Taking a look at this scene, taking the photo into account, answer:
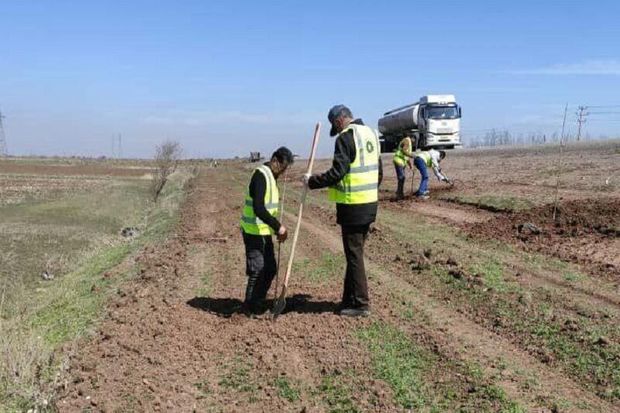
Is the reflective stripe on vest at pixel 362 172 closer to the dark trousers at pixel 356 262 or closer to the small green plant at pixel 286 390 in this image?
the dark trousers at pixel 356 262

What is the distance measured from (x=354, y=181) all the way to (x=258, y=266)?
151 cm

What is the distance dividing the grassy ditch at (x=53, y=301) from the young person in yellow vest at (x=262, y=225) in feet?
6.78

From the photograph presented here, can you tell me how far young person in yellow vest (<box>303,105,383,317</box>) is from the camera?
6621 mm

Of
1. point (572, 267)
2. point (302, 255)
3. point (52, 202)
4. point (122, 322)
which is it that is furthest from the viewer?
point (52, 202)

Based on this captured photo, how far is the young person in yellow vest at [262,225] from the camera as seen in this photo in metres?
6.99

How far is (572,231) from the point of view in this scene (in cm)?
1155

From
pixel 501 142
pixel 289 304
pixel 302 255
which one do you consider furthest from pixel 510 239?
pixel 501 142

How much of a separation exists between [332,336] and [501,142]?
Result: 144141 millimetres

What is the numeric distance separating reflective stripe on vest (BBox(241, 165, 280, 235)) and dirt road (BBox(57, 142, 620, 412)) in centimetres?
104

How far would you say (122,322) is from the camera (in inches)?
298

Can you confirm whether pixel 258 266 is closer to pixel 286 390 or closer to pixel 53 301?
pixel 286 390

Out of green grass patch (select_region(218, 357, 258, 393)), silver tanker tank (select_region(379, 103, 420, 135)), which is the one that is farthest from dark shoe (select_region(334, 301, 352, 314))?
silver tanker tank (select_region(379, 103, 420, 135))

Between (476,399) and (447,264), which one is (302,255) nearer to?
(447,264)

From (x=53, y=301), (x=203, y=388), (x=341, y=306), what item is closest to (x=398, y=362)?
(x=341, y=306)
